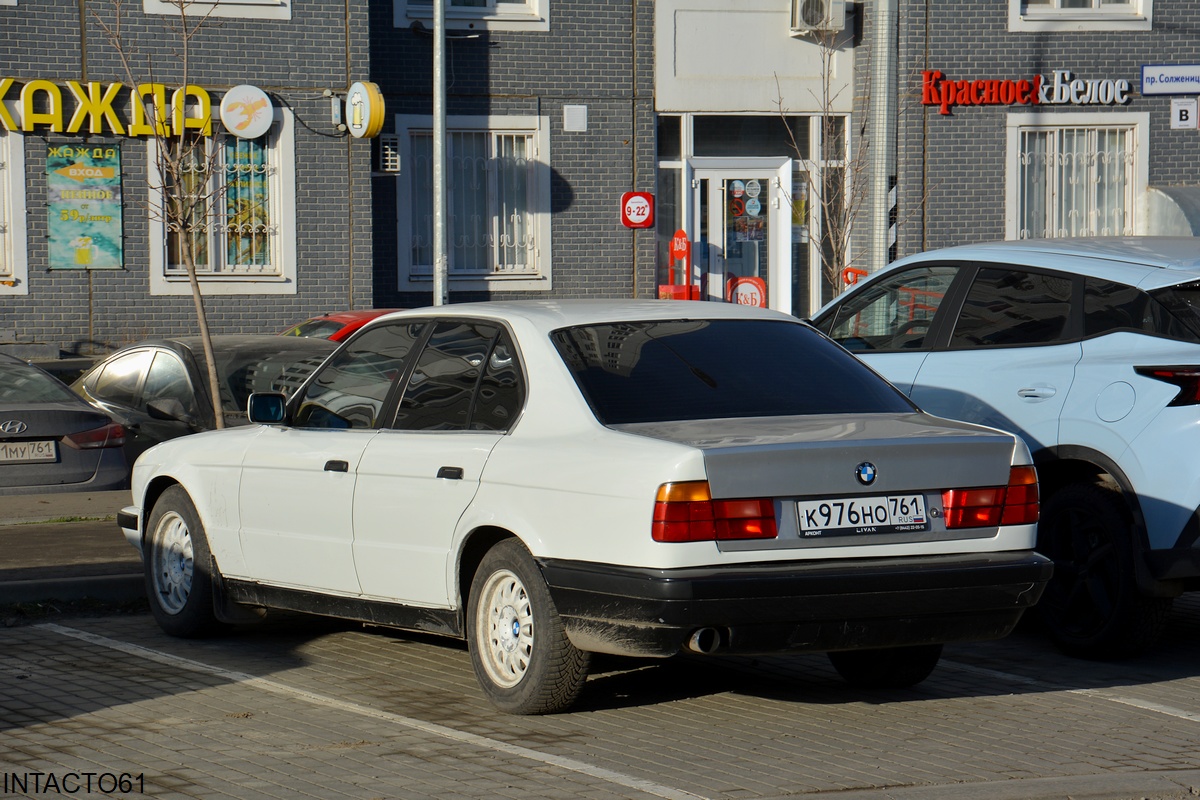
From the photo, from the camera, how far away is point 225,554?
771 centimetres

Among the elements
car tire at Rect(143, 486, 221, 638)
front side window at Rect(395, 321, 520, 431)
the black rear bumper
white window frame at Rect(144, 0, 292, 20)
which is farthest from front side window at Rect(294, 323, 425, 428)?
white window frame at Rect(144, 0, 292, 20)

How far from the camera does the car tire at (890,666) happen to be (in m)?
6.87

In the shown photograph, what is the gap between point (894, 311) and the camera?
9039 millimetres

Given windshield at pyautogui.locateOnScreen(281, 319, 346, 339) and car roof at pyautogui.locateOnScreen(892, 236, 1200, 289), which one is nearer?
car roof at pyautogui.locateOnScreen(892, 236, 1200, 289)

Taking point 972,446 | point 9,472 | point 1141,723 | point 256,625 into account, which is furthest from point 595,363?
point 9,472

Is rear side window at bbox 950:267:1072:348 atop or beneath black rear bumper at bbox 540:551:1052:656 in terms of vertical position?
atop

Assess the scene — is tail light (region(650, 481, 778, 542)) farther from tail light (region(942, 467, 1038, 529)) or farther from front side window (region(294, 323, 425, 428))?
front side window (region(294, 323, 425, 428))

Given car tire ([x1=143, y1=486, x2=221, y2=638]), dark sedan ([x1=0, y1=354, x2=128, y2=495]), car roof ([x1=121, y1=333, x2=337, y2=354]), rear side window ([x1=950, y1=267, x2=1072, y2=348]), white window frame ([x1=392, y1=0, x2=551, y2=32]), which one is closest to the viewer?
car tire ([x1=143, y1=486, x2=221, y2=638])

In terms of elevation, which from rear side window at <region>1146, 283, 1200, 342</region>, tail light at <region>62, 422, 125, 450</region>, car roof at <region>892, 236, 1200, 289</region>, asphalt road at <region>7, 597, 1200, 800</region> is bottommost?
asphalt road at <region>7, 597, 1200, 800</region>

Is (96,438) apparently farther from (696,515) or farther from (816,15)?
(816,15)

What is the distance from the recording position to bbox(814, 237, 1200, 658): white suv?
727cm

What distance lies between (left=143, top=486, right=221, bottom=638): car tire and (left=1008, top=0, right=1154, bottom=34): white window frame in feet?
56.2

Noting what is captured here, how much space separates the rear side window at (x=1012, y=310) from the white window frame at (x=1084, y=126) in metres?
14.7

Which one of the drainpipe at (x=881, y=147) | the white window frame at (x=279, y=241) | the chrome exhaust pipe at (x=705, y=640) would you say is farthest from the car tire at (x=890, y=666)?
the drainpipe at (x=881, y=147)
